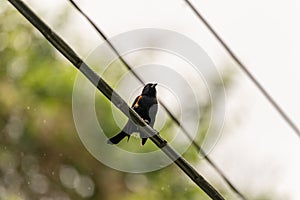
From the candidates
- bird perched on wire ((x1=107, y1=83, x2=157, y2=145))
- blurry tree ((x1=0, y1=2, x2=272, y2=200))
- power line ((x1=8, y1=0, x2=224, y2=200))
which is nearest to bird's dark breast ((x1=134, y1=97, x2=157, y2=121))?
bird perched on wire ((x1=107, y1=83, x2=157, y2=145))

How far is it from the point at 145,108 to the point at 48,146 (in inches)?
345

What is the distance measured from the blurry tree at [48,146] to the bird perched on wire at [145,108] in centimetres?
813

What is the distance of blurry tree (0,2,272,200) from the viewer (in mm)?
14039

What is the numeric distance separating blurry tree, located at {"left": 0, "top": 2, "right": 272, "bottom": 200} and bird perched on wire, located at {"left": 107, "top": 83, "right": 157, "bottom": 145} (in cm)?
813

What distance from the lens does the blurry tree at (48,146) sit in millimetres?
14039

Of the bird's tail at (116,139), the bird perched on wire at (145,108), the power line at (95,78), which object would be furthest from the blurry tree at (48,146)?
the power line at (95,78)

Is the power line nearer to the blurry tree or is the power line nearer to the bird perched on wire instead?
the bird perched on wire

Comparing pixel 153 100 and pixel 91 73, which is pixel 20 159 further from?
pixel 91 73

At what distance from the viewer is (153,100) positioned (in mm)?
5656

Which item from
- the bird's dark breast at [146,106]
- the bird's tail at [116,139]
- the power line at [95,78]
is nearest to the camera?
the power line at [95,78]

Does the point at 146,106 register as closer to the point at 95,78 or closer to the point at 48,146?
the point at 95,78

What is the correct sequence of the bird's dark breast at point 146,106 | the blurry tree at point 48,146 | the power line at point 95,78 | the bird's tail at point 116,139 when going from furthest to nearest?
the blurry tree at point 48,146, the bird's dark breast at point 146,106, the bird's tail at point 116,139, the power line at point 95,78

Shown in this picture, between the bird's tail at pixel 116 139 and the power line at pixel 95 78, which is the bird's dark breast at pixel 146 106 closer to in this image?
the bird's tail at pixel 116 139

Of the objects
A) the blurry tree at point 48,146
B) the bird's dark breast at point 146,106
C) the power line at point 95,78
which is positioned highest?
the power line at point 95,78
